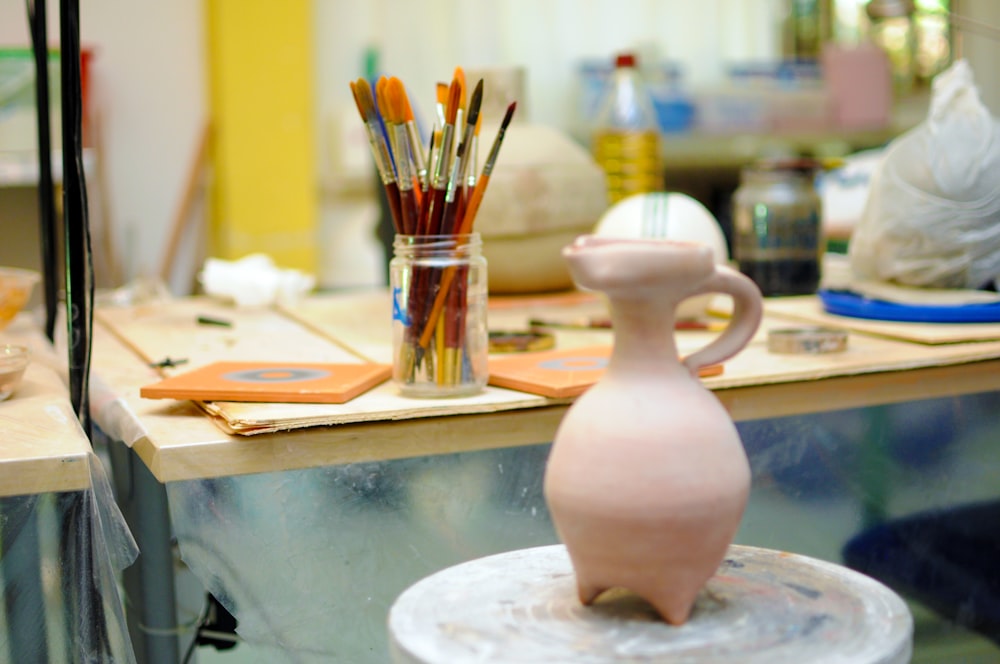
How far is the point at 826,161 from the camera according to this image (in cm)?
158

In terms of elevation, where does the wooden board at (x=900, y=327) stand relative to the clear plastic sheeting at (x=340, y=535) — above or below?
above

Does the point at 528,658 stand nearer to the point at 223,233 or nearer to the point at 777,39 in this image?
the point at 223,233

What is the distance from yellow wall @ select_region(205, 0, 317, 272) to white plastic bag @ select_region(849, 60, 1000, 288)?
228 centimetres

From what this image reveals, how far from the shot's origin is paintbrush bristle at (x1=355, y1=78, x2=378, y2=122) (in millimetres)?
847

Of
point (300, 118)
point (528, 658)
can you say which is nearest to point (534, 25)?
point (300, 118)

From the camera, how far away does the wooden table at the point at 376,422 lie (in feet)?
2.71

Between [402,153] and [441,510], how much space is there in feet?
0.98

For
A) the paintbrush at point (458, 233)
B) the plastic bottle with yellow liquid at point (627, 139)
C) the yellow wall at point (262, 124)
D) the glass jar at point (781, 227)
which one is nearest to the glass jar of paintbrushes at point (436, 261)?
the paintbrush at point (458, 233)

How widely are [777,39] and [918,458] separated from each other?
3.26m

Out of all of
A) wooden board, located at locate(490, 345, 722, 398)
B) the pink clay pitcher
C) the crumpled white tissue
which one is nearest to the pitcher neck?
the pink clay pitcher

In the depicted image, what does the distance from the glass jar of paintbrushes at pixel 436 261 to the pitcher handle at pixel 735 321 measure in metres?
0.31

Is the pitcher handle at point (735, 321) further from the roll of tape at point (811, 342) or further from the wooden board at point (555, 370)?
the roll of tape at point (811, 342)

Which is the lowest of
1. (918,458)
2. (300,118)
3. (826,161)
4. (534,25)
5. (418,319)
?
(918,458)

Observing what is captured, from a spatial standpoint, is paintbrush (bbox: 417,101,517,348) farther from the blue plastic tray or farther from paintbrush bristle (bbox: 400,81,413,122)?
the blue plastic tray
